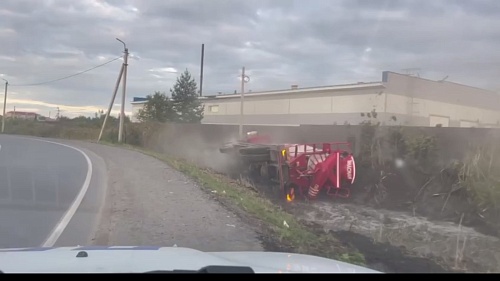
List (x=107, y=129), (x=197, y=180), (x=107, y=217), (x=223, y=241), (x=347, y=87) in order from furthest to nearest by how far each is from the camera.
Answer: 1. (x=107, y=129)
2. (x=347, y=87)
3. (x=197, y=180)
4. (x=107, y=217)
5. (x=223, y=241)

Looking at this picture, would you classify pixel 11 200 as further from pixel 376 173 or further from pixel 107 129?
pixel 107 129

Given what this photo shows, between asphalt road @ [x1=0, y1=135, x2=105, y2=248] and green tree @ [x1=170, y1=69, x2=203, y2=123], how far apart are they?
2982 cm

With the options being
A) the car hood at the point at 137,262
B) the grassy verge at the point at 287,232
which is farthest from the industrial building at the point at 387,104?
the car hood at the point at 137,262

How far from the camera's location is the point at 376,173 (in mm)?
20109

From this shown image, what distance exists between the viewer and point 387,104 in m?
27.7

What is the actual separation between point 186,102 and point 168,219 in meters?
43.3

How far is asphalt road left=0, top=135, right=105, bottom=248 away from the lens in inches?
370

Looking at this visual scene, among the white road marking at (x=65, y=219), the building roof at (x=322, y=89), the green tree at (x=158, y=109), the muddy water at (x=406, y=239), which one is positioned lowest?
the muddy water at (x=406, y=239)

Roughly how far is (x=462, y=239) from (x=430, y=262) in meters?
4.62

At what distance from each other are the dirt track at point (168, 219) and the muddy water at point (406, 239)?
1958 mm

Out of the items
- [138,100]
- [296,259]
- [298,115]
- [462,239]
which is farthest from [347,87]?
[138,100]

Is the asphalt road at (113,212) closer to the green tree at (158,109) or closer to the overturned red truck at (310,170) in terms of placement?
the overturned red truck at (310,170)

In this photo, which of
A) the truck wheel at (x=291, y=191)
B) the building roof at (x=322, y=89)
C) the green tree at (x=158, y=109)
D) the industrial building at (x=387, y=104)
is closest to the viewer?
the truck wheel at (x=291, y=191)

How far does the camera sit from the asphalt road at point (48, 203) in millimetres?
9406
